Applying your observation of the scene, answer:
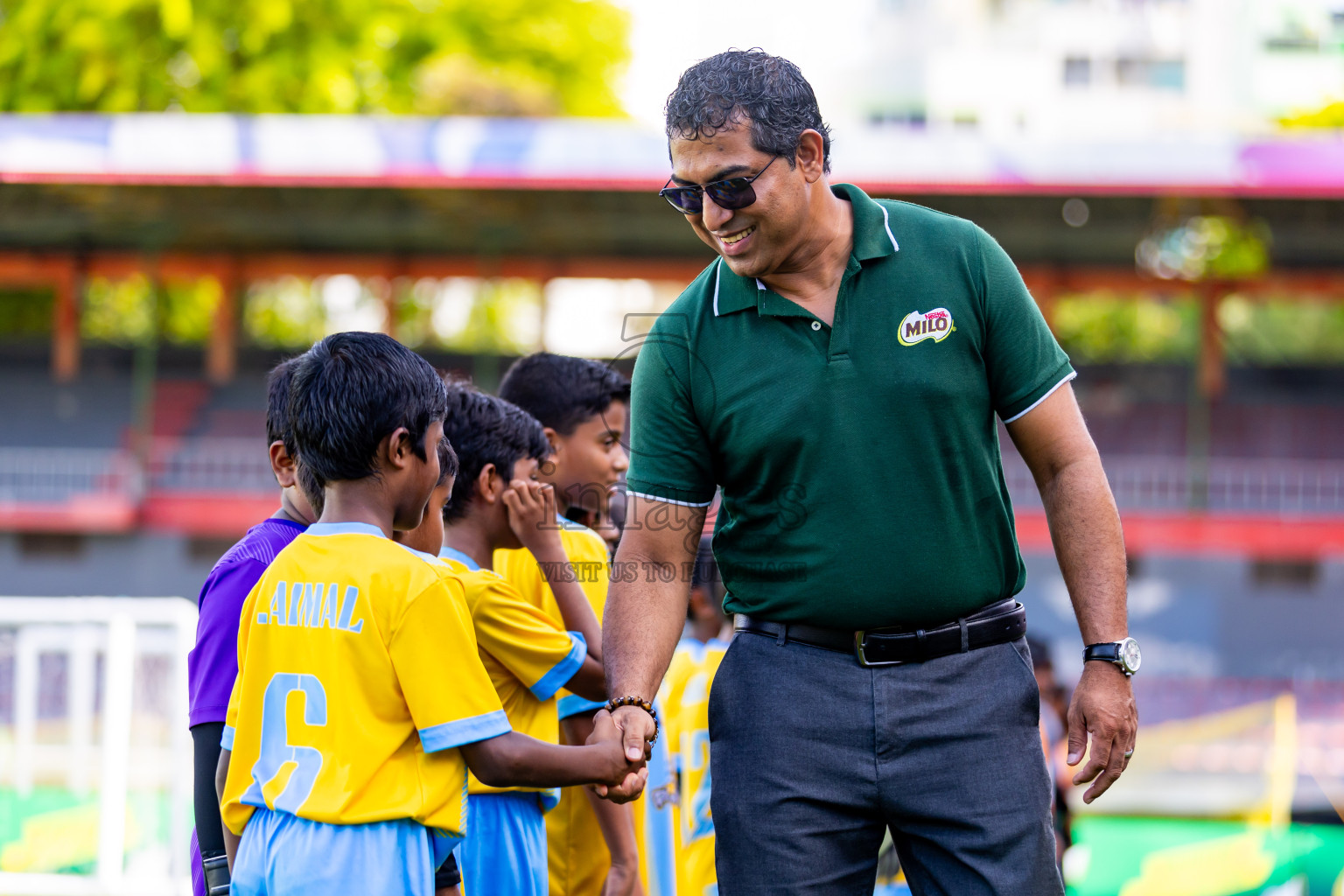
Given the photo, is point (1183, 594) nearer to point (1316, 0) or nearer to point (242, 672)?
point (242, 672)

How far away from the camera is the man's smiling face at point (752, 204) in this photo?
2.34m

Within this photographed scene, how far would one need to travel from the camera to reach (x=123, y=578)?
14.5m

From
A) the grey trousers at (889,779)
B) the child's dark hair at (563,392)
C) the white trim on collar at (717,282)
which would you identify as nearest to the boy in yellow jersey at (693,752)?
the child's dark hair at (563,392)

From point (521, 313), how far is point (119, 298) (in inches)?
354

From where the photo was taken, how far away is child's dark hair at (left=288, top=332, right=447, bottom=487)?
2133 mm

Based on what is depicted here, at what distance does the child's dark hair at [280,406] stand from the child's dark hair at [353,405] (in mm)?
140

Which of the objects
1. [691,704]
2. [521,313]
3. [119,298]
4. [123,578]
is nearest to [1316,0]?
[521,313]

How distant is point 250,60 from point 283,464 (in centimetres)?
1763

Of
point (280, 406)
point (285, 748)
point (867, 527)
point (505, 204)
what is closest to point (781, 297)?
point (867, 527)

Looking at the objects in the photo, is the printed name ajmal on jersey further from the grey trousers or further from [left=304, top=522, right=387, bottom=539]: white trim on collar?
the grey trousers

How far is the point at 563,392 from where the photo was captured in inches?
132

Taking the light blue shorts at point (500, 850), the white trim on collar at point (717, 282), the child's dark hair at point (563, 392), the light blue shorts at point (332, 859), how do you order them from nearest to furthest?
the light blue shorts at point (332, 859) → the white trim on collar at point (717, 282) → the light blue shorts at point (500, 850) → the child's dark hair at point (563, 392)

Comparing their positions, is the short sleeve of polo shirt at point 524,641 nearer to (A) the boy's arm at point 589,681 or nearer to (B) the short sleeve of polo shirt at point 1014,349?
(A) the boy's arm at point 589,681

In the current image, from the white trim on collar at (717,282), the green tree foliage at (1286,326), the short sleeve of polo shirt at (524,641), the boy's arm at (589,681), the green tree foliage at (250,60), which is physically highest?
the green tree foliage at (250,60)
